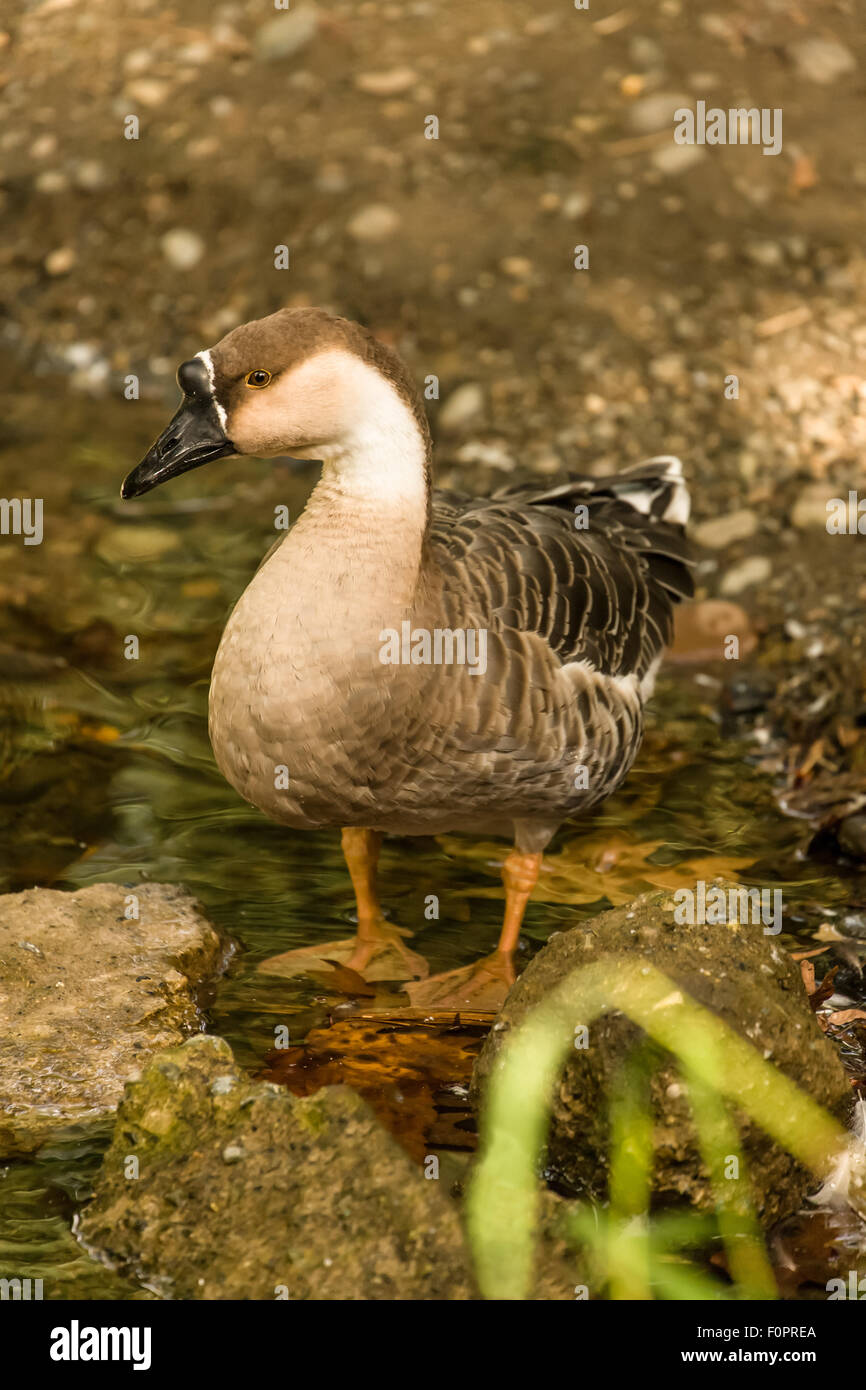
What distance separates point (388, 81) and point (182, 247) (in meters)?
1.86

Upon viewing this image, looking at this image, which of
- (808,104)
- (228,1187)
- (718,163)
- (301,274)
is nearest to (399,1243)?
(228,1187)

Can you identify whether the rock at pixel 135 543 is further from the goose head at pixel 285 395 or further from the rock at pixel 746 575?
the goose head at pixel 285 395

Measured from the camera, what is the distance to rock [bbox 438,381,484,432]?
8.90 metres

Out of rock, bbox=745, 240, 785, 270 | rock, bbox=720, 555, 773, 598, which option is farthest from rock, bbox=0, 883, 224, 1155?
rock, bbox=745, 240, 785, 270

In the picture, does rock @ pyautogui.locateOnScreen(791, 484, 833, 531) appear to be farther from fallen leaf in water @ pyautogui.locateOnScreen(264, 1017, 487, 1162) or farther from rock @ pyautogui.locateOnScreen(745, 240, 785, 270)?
fallen leaf in water @ pyautogui.locateOnScreen(264, 1017, 487, 1162)

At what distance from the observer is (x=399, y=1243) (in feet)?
12.5

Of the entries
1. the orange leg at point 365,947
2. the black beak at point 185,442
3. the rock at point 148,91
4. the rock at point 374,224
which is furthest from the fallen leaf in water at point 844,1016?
the rock at point 148,91

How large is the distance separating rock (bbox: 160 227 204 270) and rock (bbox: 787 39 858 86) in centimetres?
401

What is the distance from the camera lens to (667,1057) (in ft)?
13.5

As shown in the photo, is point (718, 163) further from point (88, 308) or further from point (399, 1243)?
point (399, 1243)

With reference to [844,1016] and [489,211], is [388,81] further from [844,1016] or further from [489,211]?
[844,1016]

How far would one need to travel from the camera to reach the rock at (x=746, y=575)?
7977 millimetres

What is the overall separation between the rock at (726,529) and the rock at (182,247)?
381 centimetres

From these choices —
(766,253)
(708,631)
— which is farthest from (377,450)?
(766,253)
